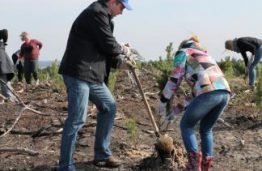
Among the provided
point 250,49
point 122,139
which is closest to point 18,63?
point 250,49

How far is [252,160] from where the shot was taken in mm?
6375

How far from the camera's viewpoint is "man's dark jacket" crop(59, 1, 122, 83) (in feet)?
17.1

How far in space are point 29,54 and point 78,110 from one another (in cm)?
860

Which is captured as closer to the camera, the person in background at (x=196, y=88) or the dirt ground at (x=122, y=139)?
the person in background at (x=196, y=88)

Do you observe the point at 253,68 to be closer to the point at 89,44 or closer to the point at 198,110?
the point at 198,110

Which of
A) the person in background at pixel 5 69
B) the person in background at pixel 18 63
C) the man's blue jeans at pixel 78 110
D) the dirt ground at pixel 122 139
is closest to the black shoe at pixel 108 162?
the dirt ground at pixel 122 139

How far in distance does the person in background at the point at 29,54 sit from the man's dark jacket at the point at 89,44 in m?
8.36

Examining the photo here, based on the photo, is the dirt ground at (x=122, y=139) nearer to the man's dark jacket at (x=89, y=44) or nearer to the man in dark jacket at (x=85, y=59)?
the man in dark jacket at (x=85, y=59)

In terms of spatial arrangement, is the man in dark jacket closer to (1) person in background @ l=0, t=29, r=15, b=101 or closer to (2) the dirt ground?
(2) the dirt ground

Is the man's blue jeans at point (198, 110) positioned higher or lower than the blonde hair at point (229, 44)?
higher

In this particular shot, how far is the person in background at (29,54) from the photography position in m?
13.5

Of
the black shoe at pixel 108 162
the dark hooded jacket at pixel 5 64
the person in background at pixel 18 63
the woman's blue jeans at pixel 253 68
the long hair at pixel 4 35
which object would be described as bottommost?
the person in background at pixel 18 63

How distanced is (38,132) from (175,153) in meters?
1.98

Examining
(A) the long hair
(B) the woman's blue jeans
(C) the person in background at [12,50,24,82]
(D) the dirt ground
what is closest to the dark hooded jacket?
(A) the long hair
